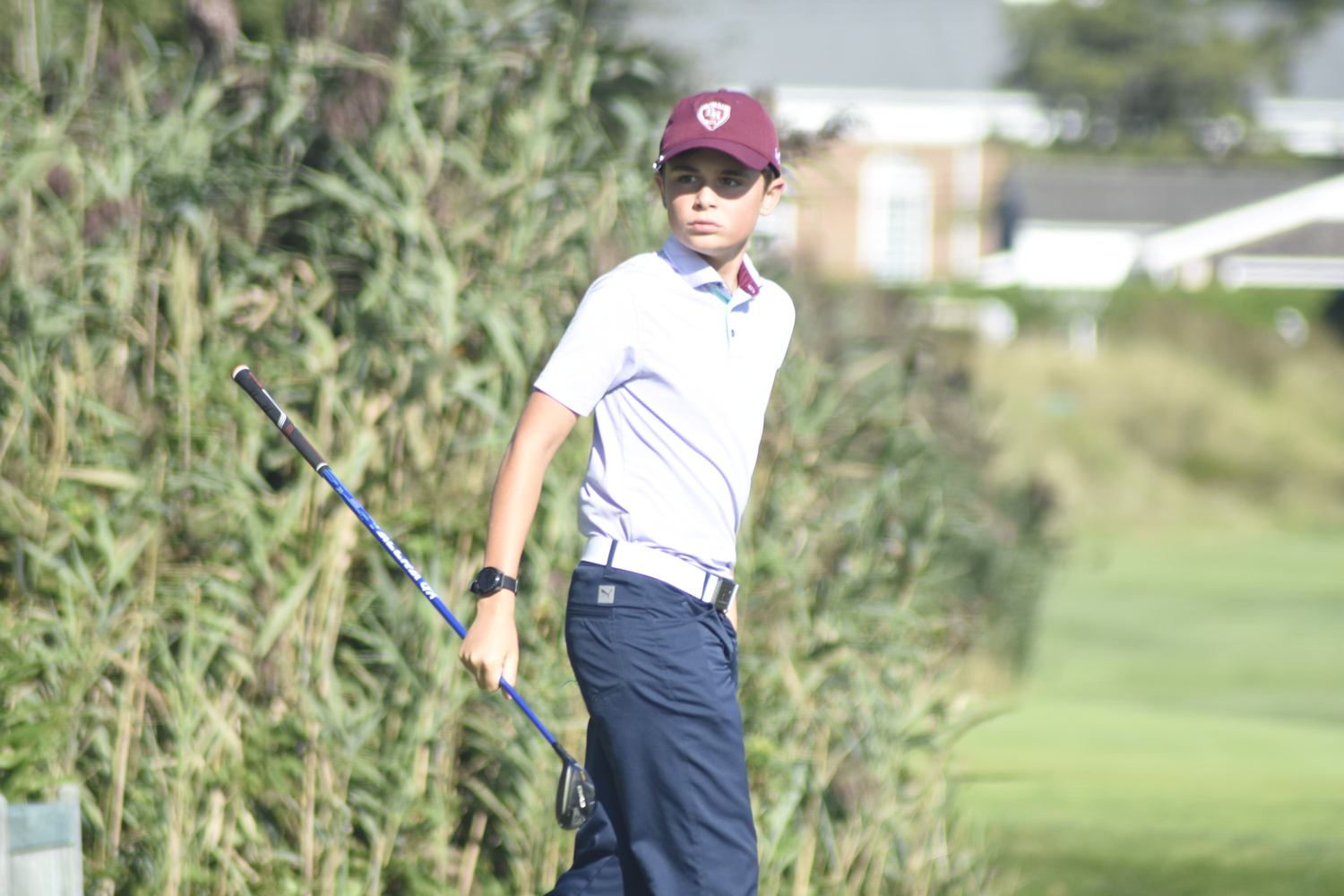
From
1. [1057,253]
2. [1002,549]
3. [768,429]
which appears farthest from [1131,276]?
[768,429]

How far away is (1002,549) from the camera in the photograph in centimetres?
926

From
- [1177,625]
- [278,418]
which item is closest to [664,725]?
[278,418]

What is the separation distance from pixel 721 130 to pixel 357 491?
1766 millimetres

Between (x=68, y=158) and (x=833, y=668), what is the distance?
7.83 ft

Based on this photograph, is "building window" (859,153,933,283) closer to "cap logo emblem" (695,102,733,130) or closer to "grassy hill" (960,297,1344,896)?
"grassy hill" (960,297,1344,896)

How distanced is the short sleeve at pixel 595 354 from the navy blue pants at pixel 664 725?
0.30 m

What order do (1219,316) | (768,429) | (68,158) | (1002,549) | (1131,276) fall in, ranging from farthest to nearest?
(1131,276), (1219,316), (1002,549), (768,429), (68,158)

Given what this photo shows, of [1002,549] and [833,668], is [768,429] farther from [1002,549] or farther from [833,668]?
[1002,549]

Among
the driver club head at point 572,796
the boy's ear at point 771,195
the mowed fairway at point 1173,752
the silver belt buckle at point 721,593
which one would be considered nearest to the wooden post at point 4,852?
the driver club head at point 572,796

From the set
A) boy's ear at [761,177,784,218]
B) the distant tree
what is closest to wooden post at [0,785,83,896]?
boy's ear at [761,177,784,218]

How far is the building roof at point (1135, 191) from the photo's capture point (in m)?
43.1

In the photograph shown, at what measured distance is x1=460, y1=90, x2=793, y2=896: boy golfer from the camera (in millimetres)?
2689

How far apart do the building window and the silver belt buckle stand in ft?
144

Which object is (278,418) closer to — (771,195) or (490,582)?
(490,582)
